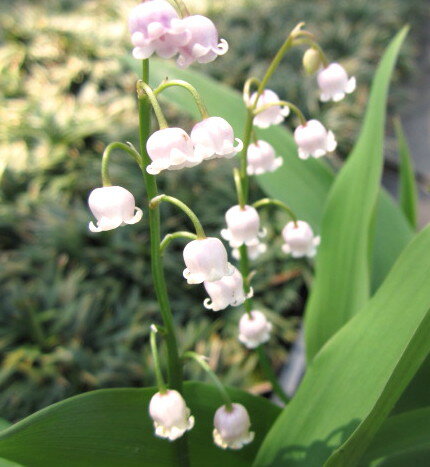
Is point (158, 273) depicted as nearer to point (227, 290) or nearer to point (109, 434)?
point (227, 290)

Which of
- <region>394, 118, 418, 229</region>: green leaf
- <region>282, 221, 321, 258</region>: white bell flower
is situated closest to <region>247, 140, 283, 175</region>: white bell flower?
<region>282, 221, 321, 258</region>: white bell flower

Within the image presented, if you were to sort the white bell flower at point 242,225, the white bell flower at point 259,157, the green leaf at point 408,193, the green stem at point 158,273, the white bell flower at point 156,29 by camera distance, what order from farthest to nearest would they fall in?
the green leaf at point 408,193, the white bell flower at point 259,157, the white bell flower at point 242,225, the green stem at point 158,273, the white bell flower at point 156,29

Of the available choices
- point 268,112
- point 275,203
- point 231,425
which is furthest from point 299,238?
point 231,425

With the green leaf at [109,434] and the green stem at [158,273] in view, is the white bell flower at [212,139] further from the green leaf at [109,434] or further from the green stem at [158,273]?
the green leaf at [109,434]

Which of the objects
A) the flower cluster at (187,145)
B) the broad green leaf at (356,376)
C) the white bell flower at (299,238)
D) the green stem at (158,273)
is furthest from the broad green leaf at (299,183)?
the flower cluster at (187,145)

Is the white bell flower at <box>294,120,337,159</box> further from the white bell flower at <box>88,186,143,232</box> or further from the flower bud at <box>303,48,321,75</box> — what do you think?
the white bell flower at <box>88,186,143,232</box>

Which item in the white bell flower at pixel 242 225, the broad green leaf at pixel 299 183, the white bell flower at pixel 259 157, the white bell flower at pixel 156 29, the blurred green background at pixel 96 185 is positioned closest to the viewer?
the white bell flower at pixel 156 29

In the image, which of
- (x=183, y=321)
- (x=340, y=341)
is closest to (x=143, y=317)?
(x=183, y=321)
